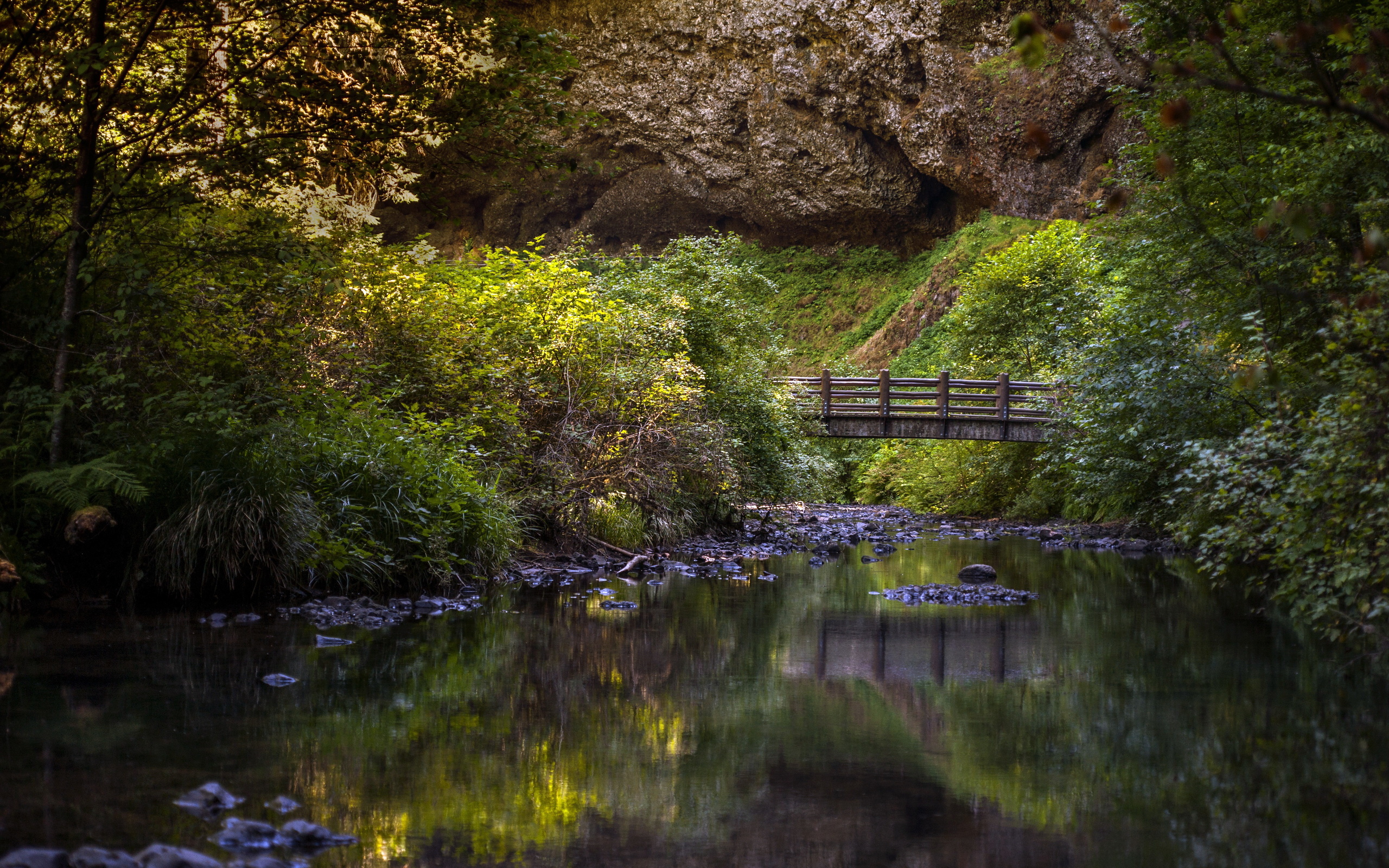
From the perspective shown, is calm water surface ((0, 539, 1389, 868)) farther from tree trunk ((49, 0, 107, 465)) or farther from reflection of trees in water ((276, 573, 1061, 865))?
tree trunk ((49, 0, 107, 465))

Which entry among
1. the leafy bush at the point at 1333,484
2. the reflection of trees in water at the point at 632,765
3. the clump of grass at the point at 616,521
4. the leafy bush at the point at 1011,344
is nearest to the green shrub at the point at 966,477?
the leafy bush at the point at 1011,344

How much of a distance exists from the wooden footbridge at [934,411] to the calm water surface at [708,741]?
14.7 metres

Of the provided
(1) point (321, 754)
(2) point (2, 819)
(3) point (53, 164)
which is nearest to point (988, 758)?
(1) point (321, 754)

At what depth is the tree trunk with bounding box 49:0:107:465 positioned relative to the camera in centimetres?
772

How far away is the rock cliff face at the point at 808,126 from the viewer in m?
35.3

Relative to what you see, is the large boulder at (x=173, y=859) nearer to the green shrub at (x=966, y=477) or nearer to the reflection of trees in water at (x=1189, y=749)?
the reflection of trees in water at (x=1189, y=749)

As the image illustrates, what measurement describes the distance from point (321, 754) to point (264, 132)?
5785 mm

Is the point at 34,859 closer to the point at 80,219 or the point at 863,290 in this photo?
the point at 80,219

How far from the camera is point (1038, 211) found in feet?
117

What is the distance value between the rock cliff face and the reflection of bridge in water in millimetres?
26979

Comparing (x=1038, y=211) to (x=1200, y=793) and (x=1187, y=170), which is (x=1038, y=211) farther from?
(x=1200, y=793)

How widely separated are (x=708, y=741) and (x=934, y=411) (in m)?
21.8

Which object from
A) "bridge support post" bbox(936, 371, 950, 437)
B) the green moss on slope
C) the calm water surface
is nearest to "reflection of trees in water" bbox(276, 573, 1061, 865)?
the calm water surface

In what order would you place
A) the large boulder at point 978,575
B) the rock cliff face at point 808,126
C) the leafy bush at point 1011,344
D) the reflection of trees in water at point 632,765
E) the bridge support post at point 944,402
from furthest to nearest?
the rock cliff face at point 808,126
the bridge support post at point 944,402
the leafy bush at point 1011,344
the large boulder at point 978,575
the reflection of trees in water at point 632,765
